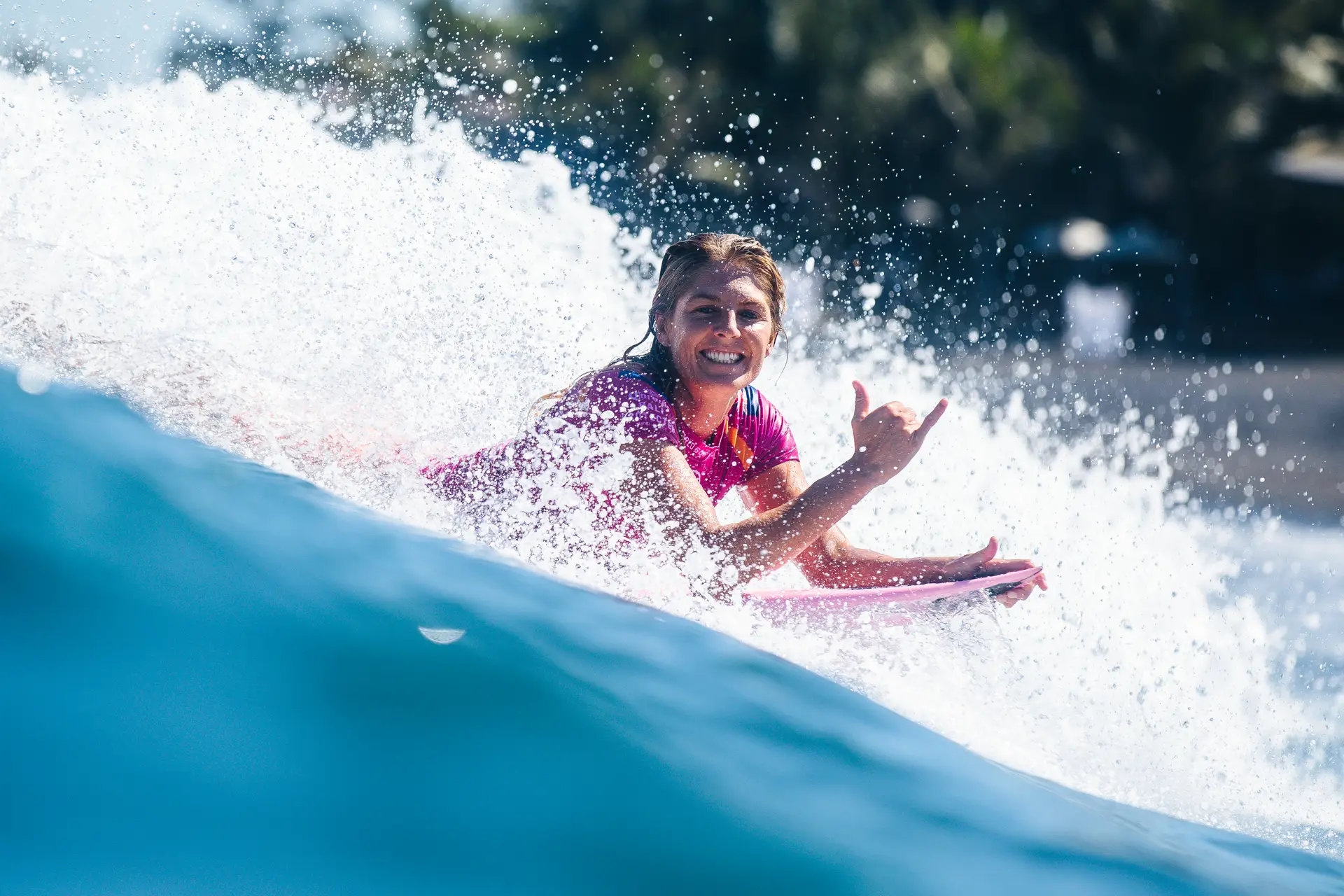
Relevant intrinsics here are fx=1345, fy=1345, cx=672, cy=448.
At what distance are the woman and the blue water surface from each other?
1.55 feet

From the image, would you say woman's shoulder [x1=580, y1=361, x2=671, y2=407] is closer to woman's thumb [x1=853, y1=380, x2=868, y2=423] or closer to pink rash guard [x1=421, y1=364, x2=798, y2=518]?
pink rash guard [x1=421, y1=364, x2=798, y2=518]

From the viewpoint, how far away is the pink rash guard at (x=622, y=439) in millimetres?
3637

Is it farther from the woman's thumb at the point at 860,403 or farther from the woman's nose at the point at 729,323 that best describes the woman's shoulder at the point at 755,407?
the woman's thumb at the point at 860,403

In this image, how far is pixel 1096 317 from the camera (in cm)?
2381

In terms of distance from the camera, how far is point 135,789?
2166 millimetres

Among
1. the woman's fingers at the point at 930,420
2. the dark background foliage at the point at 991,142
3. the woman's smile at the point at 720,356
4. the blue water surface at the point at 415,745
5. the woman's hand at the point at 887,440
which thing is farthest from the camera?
the dark background foliage at the point at 991,142

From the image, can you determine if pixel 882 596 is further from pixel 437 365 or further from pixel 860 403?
pixel 437 365

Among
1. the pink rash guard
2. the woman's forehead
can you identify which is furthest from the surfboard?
the woman's forehead

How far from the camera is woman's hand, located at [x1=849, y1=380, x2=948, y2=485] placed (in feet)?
11.3

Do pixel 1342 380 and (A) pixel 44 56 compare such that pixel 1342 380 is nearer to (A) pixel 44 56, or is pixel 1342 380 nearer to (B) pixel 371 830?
(A) pixel 44 56

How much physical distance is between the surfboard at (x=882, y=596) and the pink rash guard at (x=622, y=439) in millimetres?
446

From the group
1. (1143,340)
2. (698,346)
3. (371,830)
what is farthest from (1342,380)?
(371,830)

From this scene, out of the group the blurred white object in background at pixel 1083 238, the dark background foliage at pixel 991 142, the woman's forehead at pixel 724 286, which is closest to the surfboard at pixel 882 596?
the woman's forehead at pixel 724 286

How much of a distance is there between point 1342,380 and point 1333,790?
1414 centimetres
